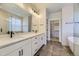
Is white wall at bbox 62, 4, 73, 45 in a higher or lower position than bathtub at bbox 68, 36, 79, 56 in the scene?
higher

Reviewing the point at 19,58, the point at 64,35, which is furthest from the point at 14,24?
the point at 64,35

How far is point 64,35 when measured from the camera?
553 centimetres

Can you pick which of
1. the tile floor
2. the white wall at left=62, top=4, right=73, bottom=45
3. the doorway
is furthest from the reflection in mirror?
the doorway

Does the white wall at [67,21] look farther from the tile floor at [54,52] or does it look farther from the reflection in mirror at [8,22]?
the reflection in mirror at [8,22]

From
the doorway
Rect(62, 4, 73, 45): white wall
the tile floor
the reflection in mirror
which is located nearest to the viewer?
the reflection in mirror

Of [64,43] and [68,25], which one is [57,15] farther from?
[64,43]

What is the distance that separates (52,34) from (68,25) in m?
2.27

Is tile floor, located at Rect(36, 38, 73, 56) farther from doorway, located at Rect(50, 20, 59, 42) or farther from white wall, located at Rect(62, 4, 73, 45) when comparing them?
doorway, located at Rect(50, 20, 59, 42)

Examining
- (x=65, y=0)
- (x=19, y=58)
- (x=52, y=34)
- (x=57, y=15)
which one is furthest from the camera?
(x=52, y=34)

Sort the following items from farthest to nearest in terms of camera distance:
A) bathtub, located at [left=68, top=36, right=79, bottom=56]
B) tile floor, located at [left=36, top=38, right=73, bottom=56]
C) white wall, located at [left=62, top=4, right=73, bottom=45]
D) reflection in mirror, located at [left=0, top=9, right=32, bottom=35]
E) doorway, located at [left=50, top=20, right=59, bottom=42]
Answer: doorway, located at [left=50, top=20, right=59, bottom=42] < white wall, located at [left=62, top=4, right=73, bottom=45] < tile floor, located at [left=36, top=38, right=73, bottom=56] < bathtub, located at [left=68, top=36, right=79, bottom=56] < reflection in mirror, located at [left=0, top=9, right=32, bottom=35]

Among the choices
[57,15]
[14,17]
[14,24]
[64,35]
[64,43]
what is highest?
[57,15]

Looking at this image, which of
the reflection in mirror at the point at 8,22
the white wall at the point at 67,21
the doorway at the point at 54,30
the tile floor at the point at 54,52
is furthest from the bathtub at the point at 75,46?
the doorway at the point at 54,30

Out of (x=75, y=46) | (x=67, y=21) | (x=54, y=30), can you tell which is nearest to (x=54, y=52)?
(x=75, y=46)

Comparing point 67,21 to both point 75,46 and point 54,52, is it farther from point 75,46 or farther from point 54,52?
point 75,46
